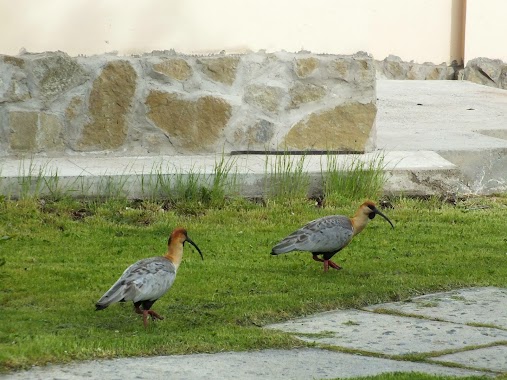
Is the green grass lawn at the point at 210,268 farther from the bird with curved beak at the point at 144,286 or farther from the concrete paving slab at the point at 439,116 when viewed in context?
the concrete paving slab at the point at 439,116

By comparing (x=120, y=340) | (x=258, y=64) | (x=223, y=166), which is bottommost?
(x=120, y=340)

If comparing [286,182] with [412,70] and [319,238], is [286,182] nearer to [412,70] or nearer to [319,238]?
[319,238]

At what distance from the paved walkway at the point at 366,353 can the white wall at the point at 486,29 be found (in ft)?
27.6

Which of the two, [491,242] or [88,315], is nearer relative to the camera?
Result: [88,315]

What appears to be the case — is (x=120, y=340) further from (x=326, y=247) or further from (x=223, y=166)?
(x=223, y=166)

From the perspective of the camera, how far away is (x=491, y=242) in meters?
8.07

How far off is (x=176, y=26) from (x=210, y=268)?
300 cm

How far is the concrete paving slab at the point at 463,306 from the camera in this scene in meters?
5.96

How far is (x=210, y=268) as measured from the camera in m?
7.11

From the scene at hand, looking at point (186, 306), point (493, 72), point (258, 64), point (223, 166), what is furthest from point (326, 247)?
point (493, 72)

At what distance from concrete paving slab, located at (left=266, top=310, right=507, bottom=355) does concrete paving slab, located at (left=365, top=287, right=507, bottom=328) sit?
0.13 m

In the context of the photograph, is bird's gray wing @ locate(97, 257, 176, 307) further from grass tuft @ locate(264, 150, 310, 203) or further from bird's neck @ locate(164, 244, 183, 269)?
grass tuft @ locate(264, 150, 310, 203)

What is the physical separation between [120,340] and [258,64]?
183 inches

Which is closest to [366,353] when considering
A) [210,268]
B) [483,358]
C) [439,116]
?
[483,358]
